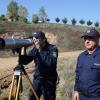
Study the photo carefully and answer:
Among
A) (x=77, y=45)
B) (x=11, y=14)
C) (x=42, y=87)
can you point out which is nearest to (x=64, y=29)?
(x=77, y=45)

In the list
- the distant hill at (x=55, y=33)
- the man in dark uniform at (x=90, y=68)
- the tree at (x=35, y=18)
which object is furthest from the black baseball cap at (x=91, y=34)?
the tree at (x=35, y=18)

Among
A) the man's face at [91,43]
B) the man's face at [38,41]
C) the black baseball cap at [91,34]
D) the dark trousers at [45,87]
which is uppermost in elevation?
the black baseball cap at [91,34]

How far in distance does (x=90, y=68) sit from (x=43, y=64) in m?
1.50

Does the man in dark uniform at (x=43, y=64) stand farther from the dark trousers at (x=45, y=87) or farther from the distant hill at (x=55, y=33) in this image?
the distant hill at (x=55, y=33)

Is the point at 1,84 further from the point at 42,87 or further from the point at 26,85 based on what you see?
the point at 42,87

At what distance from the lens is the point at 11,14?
218ft

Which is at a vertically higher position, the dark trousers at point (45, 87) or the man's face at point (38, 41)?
the man's face at point (38, 41)

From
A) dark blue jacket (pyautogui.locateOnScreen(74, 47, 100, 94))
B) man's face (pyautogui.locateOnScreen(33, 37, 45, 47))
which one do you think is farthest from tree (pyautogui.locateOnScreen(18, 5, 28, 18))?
dark blue jacket (pyautogui.locateOnScreen(74, 47, 100, 94))

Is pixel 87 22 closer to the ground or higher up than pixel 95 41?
closer to the ground

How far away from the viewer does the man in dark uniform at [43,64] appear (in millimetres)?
7320

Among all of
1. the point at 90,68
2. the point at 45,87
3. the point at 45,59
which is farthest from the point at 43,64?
the point at 90,68

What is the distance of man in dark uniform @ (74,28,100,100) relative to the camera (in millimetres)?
6156

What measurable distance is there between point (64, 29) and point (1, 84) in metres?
40.2

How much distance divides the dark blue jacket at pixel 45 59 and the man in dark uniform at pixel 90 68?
123cm
